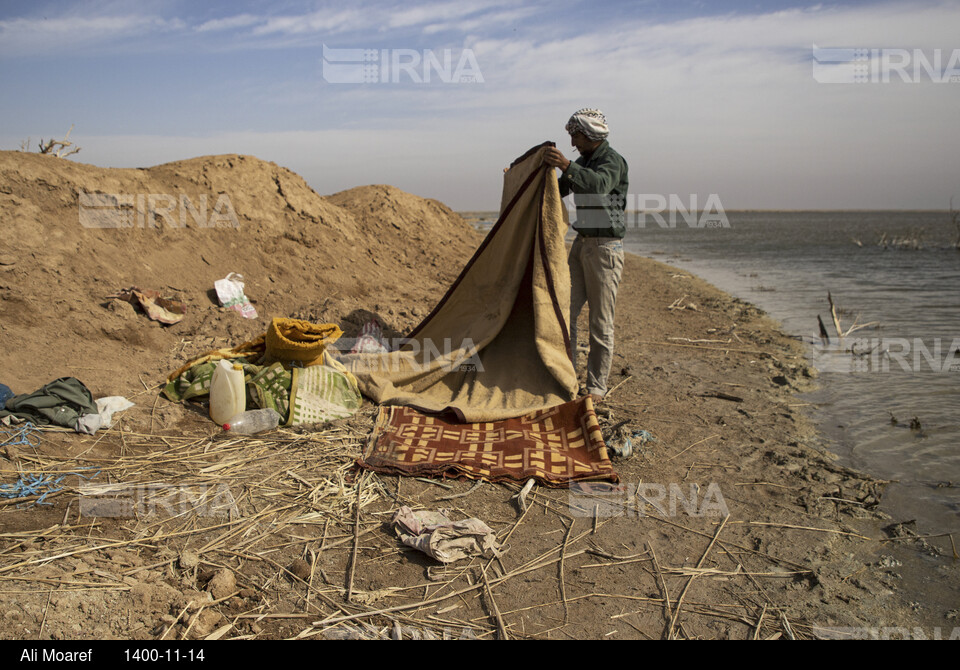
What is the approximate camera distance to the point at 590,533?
304 centimetres

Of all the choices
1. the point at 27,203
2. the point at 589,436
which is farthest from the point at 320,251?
the point at 589,436

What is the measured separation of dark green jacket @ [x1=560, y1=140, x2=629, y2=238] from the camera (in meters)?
4.43

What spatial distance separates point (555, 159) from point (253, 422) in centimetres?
302

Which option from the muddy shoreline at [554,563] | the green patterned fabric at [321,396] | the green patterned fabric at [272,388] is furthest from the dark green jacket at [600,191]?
the green patterned fabric at [272,388]

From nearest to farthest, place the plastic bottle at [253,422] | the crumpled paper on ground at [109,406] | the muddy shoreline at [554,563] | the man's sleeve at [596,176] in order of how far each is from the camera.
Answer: the muddy shoreline at [554,563] → the crumpled paper on ground at [109,406] → the plastic bottle at [253,422] → the man's sleeve at [596,176]

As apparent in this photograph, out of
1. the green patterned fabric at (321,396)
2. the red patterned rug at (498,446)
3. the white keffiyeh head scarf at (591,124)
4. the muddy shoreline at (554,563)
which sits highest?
the white keffiyeh head scarf at (591,124)

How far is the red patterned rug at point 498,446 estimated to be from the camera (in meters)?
3.57

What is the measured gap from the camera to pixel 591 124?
4551 mm

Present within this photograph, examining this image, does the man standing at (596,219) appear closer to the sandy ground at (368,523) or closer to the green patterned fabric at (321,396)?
the sandy ground at (368,523)

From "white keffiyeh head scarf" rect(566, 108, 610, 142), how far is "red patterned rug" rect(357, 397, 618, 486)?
205cm

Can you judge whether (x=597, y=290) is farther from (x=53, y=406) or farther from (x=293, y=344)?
(x=53, y=406)

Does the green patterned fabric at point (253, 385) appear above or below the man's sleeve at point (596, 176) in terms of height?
below

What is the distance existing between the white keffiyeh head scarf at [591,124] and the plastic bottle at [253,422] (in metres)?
3.14
